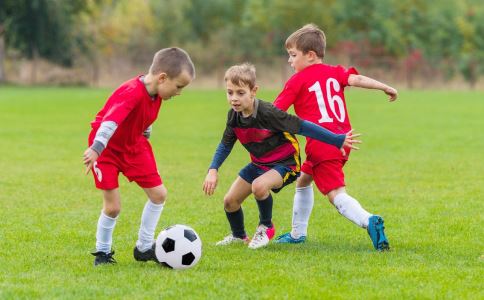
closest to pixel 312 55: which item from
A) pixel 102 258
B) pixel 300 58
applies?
pixel 300 58

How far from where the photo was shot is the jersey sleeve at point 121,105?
19.4ft

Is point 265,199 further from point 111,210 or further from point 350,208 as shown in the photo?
point 111,210

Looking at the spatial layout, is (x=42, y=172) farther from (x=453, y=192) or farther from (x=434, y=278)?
(x=434, y=278)

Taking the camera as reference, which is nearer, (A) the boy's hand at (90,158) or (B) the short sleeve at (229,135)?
(A) the boy's hand at (90,158)

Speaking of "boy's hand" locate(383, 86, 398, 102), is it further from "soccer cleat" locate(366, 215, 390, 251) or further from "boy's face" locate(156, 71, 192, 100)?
"boy's face" locate(156, 71, 192, 100)

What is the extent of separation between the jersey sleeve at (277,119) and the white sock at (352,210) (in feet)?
2.45

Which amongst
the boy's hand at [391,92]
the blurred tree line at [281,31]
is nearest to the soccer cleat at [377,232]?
the boy's hand at [391,92]

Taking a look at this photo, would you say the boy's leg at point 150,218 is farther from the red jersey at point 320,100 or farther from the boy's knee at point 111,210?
the red jersey at point 320,100

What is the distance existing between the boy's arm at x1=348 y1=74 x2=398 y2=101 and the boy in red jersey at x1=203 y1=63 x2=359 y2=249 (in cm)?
63

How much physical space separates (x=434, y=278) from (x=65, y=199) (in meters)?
5.38

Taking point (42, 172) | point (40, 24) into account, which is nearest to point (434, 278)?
point (42, 172)

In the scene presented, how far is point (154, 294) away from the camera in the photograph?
5.38 m

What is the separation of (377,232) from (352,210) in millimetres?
277

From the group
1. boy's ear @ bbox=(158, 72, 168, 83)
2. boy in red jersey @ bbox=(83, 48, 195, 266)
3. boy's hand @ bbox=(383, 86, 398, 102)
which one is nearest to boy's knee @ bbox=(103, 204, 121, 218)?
boy in red jersey @ bbox=(83, 48, 195, 266)
